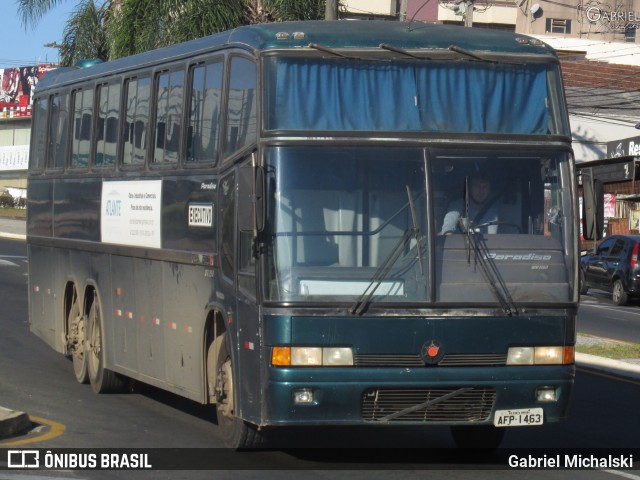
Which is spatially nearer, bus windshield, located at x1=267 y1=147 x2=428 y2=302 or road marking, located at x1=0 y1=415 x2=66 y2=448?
bus windshield, located at x1=267 y1=147 x2=428 y2=302

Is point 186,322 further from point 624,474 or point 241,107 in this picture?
point 624,474

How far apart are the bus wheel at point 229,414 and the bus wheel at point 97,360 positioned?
11.5 ft

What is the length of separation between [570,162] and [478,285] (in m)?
1.23

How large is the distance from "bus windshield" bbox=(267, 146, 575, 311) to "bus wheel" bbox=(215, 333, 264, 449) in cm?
122

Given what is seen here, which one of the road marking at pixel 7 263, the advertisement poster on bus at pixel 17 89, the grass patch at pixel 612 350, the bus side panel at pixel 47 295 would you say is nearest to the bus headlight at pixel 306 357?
the bus side panel at pixel 47 295

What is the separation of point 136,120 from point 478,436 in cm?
467

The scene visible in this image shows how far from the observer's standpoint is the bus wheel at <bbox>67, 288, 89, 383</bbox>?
13594 mm

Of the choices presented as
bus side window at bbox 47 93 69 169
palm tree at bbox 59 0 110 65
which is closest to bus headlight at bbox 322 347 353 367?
bus side window at bbox 47 93 69 169

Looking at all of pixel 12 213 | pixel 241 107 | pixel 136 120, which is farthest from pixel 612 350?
pixel 12 213

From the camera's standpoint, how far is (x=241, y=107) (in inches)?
366

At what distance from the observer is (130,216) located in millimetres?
11930

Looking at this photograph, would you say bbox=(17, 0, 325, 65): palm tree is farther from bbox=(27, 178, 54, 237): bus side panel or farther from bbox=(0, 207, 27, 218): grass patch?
bbox=(0, 207, 27, 218): grass patch

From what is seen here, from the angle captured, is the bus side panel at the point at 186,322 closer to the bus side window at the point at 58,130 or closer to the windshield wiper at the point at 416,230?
the windshield wiper at the point at 416,230

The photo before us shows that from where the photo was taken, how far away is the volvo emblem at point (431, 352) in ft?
27.7
